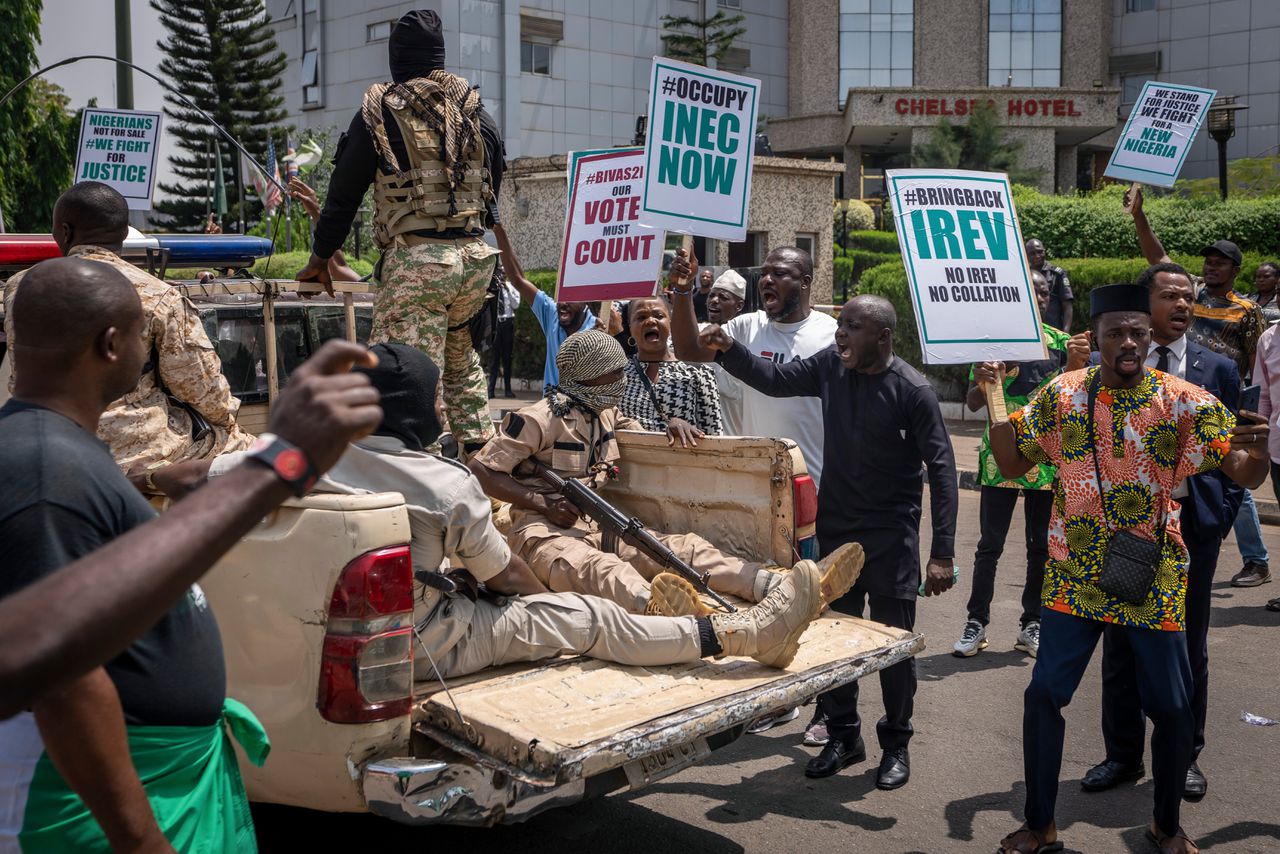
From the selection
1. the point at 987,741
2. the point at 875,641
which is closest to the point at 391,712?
the point at 875,641

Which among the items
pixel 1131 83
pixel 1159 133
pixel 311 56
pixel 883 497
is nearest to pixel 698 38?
pixel 311 56

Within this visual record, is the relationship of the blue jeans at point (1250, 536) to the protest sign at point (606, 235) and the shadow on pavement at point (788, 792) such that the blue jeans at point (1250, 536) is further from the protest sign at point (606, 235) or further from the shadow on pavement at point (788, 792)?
the protest sign at point (606, 235)

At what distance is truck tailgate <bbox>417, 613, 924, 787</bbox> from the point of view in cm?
332

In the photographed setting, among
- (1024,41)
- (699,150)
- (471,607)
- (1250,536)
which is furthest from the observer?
(1024,41)

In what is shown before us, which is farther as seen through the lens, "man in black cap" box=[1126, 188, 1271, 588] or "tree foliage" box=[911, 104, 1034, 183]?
"tree foliage" box=[911, 104, 1034, 183]

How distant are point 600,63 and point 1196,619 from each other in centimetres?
4475

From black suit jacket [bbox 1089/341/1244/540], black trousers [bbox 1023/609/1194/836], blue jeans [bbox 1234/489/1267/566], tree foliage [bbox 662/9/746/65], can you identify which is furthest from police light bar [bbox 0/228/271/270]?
tree foliage [bbox 662/9/746/65]

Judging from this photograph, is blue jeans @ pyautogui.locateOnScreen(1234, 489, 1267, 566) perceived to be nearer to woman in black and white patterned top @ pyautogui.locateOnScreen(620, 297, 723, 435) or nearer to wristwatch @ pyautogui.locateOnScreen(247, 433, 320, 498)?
woman in black and white patterned top @ pyautogui.locateOnScreen(620, 297, 723, 435)

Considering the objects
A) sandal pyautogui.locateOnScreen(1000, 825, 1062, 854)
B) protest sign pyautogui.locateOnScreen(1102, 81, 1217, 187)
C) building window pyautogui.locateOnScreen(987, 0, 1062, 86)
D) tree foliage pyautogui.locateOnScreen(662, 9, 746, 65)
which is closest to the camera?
sandal pyautogui.locateOnScreen(1000, 825, 1062, 854)

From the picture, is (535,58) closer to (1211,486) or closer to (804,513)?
(804,513)

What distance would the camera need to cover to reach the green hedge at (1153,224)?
956 inches

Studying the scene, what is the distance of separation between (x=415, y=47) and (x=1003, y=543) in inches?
160

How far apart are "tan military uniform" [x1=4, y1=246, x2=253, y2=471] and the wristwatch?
2701 millimetres

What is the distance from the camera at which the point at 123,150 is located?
12336 mm
